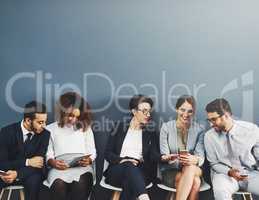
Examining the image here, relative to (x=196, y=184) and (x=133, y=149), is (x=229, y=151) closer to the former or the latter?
(x=196, y=184)

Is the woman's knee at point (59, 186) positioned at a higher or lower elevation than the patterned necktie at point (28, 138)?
lower

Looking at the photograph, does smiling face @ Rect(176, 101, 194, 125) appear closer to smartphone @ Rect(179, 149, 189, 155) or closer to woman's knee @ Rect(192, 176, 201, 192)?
smartphone @ Rect(179, 149, 189, 155)

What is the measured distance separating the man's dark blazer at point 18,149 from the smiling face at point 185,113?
1086 millimetres

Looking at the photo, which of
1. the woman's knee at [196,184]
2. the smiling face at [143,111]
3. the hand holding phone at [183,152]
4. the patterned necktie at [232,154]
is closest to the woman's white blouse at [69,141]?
the smiling face at [143,111]

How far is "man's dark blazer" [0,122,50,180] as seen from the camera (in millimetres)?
3109

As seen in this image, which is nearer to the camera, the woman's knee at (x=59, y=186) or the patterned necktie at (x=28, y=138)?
the woman's knee at (x=59, y=186)

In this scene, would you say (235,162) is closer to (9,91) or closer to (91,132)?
(91,132)

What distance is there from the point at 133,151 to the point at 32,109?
90cm

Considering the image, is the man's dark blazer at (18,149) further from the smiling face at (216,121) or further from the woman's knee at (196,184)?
the smiling face at (216,121)

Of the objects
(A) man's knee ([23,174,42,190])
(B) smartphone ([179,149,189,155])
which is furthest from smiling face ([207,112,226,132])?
(A) man's knee ([23,174,42,190])

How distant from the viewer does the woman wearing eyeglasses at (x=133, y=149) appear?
3.07 m

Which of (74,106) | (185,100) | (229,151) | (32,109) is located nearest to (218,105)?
(185,100)

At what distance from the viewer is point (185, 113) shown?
3.15 metres

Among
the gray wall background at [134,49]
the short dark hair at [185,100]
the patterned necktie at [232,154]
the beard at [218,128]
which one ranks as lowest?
the patterned necktie at [232,154]
